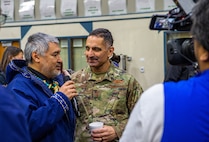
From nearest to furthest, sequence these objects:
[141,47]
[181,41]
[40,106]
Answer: [181,41], [40,106], [141,47]

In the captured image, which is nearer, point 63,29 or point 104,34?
point 104,34

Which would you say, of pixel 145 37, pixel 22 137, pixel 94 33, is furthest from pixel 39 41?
pixel 145 37

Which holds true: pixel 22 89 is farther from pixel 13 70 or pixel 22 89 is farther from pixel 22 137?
pixel 22 137

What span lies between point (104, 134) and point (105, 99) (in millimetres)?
250

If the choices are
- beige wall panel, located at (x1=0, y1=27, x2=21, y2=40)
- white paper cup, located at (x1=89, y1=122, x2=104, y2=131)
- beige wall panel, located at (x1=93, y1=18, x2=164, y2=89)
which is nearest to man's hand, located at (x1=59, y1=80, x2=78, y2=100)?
white paper cup, located at (x1=89, y1=122, x2=104, y2=131)

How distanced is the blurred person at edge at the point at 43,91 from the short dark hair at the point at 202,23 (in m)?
1.00

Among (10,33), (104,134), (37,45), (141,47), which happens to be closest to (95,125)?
(104,134)

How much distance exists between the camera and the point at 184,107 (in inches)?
35.1

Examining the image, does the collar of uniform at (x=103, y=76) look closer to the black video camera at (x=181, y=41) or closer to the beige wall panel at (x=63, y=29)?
the black video camera at (x=181, y=41)

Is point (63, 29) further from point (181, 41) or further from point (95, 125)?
point (181, 41)

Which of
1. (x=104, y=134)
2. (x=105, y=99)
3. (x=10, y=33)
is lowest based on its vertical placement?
(x=104, y=134)

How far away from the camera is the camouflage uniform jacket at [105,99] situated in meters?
2.02

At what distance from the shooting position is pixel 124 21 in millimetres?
4461

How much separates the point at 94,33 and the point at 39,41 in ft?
1.41
